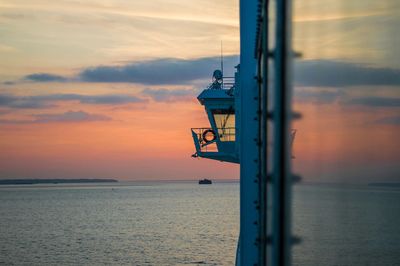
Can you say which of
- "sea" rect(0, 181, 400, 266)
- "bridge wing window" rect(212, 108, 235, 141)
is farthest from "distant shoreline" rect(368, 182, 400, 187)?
"bridge wing window" rect(212, 108, 235, 141)

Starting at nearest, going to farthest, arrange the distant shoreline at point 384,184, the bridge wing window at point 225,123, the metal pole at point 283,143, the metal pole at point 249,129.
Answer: the distant shoreline at point 384,184
the metal pole at point 283,143
the metal pole at point 249,129
the bridge wing window at point 225,123

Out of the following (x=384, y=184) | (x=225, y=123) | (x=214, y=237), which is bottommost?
(x=214, y=237)

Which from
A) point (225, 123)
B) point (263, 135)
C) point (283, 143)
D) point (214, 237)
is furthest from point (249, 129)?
point (214, 237)

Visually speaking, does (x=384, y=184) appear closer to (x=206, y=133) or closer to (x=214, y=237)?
(x=206, y=133)

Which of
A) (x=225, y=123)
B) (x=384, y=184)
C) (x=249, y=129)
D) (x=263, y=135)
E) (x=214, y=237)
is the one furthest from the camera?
(x=214, y=237)

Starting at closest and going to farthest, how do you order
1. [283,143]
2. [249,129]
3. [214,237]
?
1. [283,143]
2. [249,129]
3. [214,237]

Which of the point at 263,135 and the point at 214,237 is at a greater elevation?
the point at 263,135

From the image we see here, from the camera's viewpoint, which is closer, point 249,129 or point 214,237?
point 249,129

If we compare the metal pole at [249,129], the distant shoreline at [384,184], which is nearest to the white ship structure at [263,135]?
the metal pole at [249,129]

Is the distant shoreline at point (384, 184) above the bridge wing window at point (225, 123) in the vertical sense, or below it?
below

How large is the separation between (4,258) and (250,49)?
6907 centimetres

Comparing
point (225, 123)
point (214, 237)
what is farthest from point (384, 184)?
point (214, 237)

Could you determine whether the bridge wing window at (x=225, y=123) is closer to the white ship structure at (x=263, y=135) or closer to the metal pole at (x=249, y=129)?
the white ship structure at (x=263, y=135)

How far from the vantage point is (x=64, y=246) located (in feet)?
277
